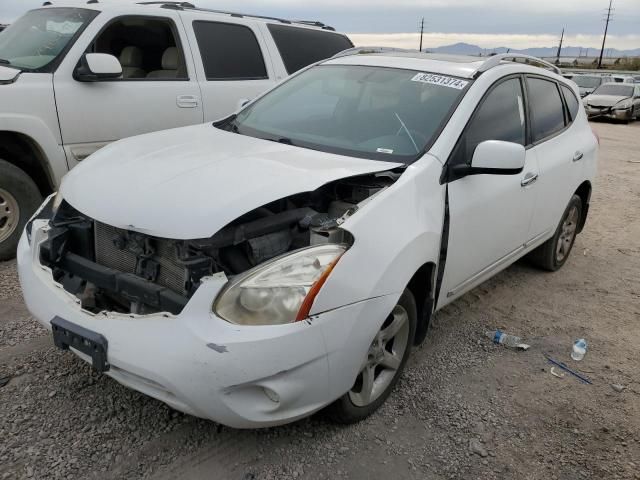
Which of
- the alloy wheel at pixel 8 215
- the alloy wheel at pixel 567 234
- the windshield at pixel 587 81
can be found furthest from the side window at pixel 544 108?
the windshield at pixel 587 81

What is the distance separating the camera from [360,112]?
11.6ft

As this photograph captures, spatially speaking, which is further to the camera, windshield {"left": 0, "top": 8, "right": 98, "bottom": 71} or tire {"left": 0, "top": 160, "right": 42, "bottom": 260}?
windshield {"left": 0, "top": 8, "right": 98, "bottom": 71}

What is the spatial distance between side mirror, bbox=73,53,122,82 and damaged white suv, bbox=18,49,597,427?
4.75 feet

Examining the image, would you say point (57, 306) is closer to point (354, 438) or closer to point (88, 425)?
point (88, 425)

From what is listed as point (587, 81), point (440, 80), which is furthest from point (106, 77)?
point (587, 81)

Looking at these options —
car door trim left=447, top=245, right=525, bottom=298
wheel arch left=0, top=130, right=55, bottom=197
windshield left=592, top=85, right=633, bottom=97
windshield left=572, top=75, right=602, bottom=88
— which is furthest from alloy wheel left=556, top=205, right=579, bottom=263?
windshield left=572, top=75, right=602, bottom=88

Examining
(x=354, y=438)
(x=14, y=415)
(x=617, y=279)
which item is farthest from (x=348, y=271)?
(x=617, y=279)

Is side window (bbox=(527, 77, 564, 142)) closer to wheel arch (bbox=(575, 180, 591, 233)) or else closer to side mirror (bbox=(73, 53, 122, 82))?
wheel arch (bbox=(575, 180, 591, 233))

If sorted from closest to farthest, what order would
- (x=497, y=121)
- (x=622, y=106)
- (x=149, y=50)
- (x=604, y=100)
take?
(x=497, y=121) → (x=149, y=50) → (x=622, y=106) → (x=604, y=100)

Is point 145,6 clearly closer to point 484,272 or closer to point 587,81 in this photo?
point 484,272

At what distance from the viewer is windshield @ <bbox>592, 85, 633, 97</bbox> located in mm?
21328

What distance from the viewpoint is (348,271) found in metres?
2.33

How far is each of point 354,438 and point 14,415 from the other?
160cm

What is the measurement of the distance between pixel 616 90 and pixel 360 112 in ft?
71.6
